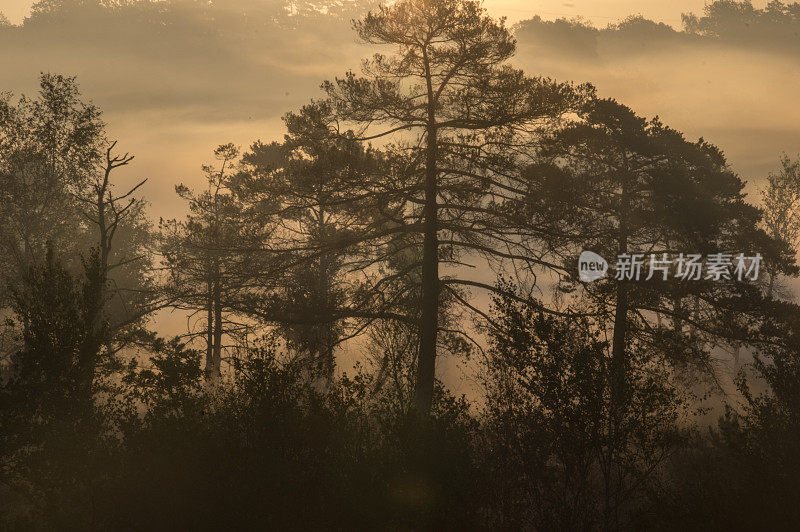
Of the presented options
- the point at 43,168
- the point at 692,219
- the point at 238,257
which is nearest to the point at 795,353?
the point at 692,219

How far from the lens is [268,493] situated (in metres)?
13.0

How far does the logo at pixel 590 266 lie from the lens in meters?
18.0

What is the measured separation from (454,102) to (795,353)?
11565 mm

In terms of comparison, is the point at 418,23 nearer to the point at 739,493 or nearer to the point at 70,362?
the point at 70,362
